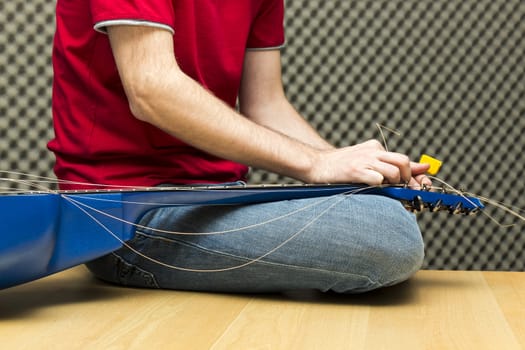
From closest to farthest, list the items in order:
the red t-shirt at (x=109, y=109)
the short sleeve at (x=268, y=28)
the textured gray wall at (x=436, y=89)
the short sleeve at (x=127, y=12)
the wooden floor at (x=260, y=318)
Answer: the wooden floor at (x=260, y=318) < the short sleeve at (x=127, y=12) < the red t-shirt at (x=109, y=109) < the short sleeve at (x=268, y=28) < the textured gray wall at (x=436, y=89)

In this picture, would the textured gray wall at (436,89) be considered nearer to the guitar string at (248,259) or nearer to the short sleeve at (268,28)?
the short sleeve at (268,28)

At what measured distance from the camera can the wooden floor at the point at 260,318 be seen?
2.64 feet

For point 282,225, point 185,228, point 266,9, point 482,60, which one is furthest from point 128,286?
→ point 482,60

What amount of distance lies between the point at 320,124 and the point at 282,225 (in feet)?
2.40

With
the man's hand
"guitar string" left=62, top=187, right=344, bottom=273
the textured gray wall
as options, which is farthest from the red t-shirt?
the textured gray wall

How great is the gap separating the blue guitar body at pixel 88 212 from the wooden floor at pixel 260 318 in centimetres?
7

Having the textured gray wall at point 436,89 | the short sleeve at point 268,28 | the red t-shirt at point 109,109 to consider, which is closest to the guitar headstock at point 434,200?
the red t-shirt at point 109,109

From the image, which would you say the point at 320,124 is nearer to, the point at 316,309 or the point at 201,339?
the point at 316,309

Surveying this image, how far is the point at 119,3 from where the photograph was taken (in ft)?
3.14

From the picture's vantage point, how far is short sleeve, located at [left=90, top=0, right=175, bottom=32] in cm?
96

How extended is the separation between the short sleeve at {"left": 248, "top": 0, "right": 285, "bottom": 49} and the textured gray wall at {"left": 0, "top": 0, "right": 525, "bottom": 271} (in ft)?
1.12

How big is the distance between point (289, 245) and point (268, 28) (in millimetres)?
480

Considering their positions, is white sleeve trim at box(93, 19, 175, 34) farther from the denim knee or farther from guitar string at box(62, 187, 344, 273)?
the denim knee

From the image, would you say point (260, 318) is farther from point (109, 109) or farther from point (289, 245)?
point (109, 109)
